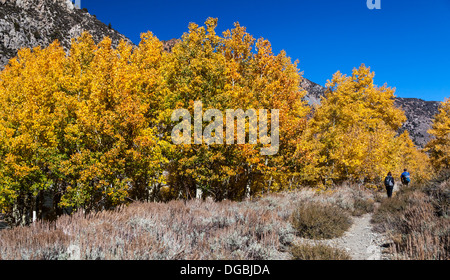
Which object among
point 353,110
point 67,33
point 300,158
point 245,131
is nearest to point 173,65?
point 245,131

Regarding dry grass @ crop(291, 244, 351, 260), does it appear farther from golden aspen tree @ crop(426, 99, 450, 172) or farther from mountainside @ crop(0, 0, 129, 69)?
mountainside @ crop(0, 0, 129, 69)

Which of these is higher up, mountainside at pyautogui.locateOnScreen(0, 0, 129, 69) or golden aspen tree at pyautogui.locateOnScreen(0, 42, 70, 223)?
mountainside at pyautogui.locateOnScreen(0, 0, 129, 69)

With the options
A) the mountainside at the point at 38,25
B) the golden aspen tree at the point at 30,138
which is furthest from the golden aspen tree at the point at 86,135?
the mountainside at the point at 38,25

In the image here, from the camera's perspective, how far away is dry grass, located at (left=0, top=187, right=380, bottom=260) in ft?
13.1

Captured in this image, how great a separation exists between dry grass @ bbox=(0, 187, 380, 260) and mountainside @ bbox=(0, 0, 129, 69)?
71.9 m

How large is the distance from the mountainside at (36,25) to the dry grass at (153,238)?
236 ft

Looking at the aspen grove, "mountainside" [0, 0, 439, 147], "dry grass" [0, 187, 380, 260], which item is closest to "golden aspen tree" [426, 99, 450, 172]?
the aspen grove

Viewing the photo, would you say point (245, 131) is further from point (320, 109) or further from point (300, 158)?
point (320, 109)

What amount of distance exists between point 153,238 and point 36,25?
339 feet

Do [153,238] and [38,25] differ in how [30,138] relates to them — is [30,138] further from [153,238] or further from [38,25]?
[38,25]

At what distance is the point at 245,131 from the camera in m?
13.6

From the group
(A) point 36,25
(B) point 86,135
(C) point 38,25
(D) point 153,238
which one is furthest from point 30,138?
(C) point 38,25

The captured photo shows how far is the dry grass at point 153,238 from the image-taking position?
3984 millimetres
